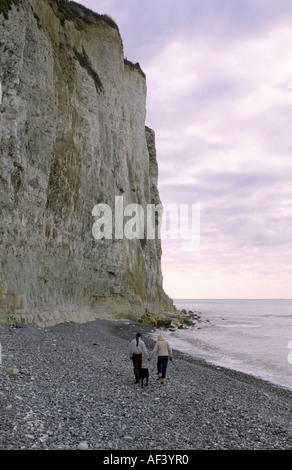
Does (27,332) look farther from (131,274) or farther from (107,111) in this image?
(107,111)

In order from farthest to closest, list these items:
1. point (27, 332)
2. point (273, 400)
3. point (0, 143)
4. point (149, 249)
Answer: point (149, 249) → point (0, 143) → point (27, 332) → point (273, 400)

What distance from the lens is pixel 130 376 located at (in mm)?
11414

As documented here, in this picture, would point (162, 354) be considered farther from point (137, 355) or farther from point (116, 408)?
point (116, 408)

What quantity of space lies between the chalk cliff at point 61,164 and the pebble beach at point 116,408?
7167mm

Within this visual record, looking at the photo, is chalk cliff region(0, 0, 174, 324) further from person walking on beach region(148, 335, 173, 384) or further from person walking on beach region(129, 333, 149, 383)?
person walking on beach region(148, 335, 173, 384)

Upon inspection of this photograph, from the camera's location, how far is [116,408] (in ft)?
26.1

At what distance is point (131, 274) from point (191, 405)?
98.3ft

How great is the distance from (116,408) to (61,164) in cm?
1955

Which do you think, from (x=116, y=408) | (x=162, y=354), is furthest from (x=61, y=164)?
(x=116, y=408)

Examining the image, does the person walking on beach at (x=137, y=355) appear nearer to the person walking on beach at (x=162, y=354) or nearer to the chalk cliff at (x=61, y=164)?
the person walking on beach at (x=162, y=354)

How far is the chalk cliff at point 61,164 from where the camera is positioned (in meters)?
18.5

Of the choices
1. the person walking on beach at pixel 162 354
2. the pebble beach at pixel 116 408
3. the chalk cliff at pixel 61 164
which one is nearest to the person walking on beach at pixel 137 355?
the pebble beach at pixel 116 408
